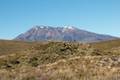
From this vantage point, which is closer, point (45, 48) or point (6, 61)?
point (6, 61)

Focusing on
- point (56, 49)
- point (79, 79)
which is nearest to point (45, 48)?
point (56, 49)

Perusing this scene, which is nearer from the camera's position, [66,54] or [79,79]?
[79,79]

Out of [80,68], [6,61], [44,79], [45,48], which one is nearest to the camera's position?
[44,79]

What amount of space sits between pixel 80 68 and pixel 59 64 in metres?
3.82

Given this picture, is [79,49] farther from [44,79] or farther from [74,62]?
[44,79]

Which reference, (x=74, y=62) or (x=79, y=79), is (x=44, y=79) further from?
(x=74, y=62)

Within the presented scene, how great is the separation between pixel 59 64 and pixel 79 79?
8.04 metres

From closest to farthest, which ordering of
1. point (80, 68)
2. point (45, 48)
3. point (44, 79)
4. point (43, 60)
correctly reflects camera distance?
point (44, 79) → point (80, 68) → point (43, 60) → point (45, 48)

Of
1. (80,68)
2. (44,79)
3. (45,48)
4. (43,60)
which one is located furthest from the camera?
(45,48)

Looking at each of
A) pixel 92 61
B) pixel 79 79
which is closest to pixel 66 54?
pixel 92 61

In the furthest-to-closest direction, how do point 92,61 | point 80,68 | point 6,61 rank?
point 6,61, point 92,61, point 80,68

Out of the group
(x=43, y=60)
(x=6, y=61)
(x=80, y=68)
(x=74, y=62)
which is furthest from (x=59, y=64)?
(x=6, y=61)

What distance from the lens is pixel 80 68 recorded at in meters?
20.8

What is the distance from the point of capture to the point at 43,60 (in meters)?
30.8
